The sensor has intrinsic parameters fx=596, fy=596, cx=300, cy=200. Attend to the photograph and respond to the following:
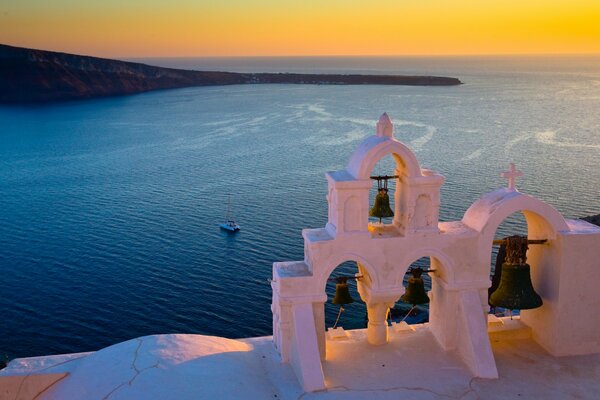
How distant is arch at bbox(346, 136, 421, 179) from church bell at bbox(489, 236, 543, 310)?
2.78 m

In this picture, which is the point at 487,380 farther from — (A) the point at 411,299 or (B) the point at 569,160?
(B) the point at 569,160

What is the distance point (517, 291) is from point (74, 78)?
15771cm

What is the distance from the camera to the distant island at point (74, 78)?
140750mm

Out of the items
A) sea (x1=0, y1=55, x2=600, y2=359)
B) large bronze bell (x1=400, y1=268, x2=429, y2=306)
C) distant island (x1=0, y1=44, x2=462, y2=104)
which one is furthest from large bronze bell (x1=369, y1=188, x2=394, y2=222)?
distant island (x1=0, y1=44, x2=462, y2=104)

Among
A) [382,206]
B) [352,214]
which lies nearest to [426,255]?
Answer: [352,214]

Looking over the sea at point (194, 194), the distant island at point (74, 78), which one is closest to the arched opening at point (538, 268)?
the sea at point (194, 194)

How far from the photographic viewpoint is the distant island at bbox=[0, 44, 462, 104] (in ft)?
462

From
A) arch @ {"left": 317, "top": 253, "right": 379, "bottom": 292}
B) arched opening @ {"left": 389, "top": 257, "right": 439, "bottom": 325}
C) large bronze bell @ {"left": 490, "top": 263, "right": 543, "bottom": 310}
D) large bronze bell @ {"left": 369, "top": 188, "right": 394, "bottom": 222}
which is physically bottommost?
arched opening @ {"left": 389, "top": 257, "right": 439, "bottom": 325}

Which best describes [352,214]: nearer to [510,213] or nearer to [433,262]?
[433,262]

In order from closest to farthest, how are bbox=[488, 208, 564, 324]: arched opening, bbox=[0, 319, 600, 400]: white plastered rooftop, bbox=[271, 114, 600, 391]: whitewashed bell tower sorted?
bbox=[0, 319, 600, 400]: white plastered rooftop → bbox=[271, 114, 600, 391]: whitewashed bell tower → bbox=[488, 208, 564, 324]: arched opening

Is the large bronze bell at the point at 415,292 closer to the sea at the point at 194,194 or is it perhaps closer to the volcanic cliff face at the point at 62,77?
the sea at the point at 194,194

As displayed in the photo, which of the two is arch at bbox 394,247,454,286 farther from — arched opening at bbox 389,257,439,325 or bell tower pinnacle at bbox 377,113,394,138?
bell tower pinnacle at bbox 377,113,394,138

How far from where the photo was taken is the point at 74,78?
154 meters

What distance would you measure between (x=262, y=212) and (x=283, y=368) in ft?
120
